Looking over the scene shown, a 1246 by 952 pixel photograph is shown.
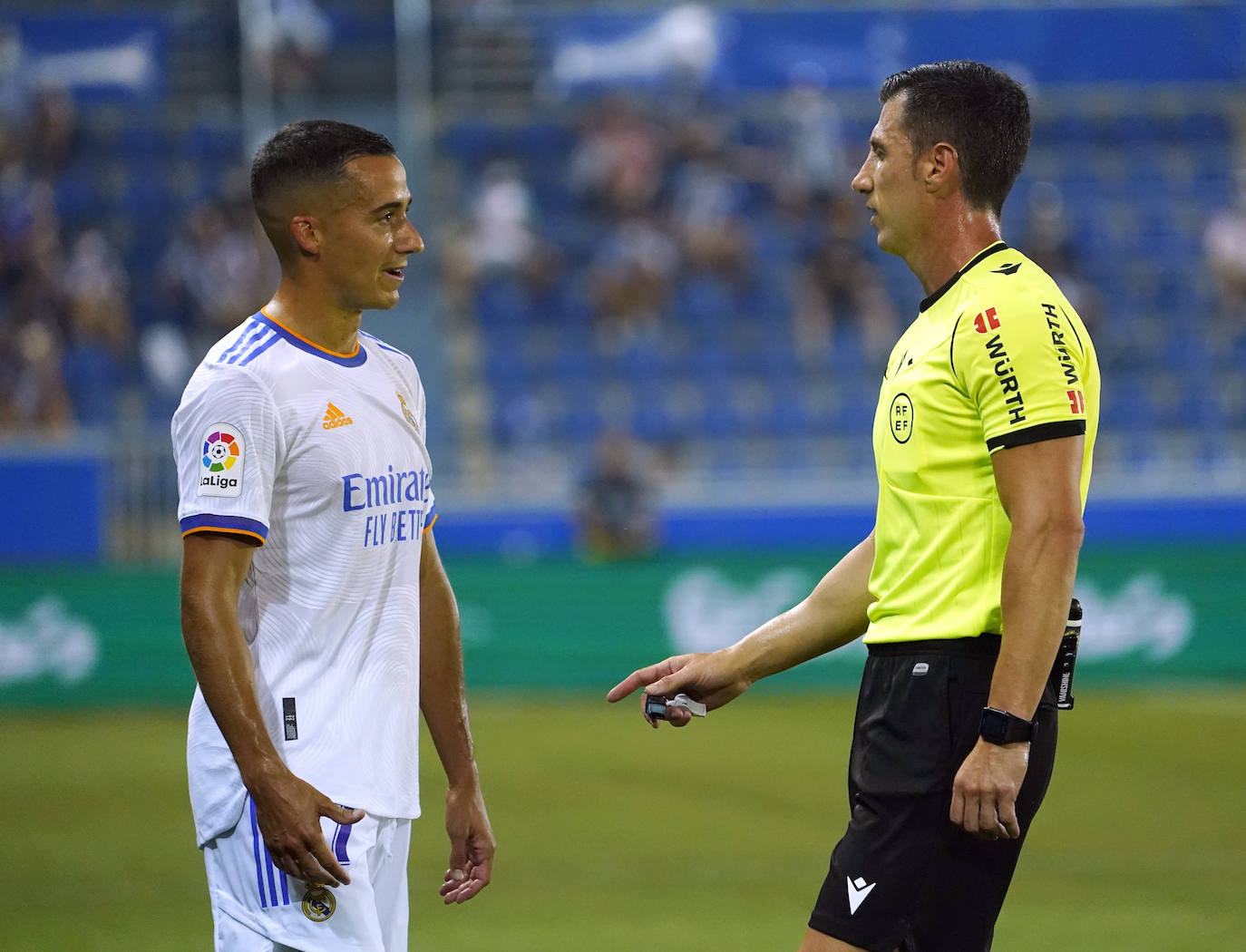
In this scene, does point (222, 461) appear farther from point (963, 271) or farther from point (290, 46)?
point (290, 46)

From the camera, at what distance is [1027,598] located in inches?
124

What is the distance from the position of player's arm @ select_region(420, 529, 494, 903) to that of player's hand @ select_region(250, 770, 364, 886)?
1.98ft

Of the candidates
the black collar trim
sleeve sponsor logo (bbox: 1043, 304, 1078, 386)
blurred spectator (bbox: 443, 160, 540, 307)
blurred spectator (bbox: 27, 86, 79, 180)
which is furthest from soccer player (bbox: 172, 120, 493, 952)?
blurred spectator (bbox: 27, 86, 79, 180)

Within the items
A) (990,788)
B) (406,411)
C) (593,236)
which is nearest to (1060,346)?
(990,788)

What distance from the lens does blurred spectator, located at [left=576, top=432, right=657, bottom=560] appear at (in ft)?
48.6

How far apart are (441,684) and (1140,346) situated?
15974 mm

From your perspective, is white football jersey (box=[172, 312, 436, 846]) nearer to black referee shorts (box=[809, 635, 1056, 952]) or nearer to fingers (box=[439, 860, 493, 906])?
fingers (box=[439, 860, 493, 906])

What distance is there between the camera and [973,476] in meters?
3.35

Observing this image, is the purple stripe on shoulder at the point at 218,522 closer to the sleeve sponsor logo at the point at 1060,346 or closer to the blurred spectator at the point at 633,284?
the sleeve sponsor logo at the point at 1060,346

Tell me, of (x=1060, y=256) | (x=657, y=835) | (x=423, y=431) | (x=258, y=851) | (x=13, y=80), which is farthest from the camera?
(x=13, y=80)

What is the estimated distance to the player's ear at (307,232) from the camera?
11.0 feet

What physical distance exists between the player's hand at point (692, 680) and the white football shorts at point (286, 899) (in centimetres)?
85

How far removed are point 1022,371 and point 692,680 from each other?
1.14 meters

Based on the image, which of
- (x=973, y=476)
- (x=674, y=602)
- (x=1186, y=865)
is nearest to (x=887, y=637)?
(x=973, y=476)
